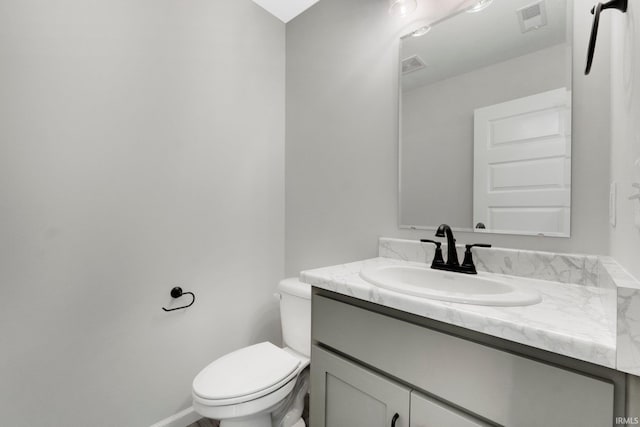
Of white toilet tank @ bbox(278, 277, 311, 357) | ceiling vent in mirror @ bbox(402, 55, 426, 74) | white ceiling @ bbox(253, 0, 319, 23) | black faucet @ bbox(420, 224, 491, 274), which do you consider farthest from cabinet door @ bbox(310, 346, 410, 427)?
white ceiling @ bbox(253, 0, 319, 23)

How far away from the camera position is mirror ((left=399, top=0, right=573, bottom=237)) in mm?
1015

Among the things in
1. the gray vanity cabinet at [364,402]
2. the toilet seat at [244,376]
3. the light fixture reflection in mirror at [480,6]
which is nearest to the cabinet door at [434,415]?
the gray vanity cabinet at [364,402]

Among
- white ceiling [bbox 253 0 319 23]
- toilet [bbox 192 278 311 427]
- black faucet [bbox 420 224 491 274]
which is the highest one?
white ceiling [bbox 253 0 319 23]

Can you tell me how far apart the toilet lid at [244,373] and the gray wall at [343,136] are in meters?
0.63

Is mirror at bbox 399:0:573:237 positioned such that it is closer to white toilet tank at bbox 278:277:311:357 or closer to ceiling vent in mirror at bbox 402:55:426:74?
ceiling vent in mirror at bbox 402:55:426:74

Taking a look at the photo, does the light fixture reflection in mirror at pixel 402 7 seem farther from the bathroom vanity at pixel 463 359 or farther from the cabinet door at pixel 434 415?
the cabinet door at pixel 434 415

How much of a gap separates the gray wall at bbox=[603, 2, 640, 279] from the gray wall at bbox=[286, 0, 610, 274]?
0.99 feet

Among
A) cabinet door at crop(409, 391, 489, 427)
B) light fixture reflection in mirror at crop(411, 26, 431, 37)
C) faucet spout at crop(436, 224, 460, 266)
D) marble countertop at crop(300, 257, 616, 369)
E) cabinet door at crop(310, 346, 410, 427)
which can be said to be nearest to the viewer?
marble countertop at crop(300, 257, 616, 369)

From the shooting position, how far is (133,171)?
1.34 m

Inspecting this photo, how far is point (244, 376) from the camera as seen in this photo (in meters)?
1.19

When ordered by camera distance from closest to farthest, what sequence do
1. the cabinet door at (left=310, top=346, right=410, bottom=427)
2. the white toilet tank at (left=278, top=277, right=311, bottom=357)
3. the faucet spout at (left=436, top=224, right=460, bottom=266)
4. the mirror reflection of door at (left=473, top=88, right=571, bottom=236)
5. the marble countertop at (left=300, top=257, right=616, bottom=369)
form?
the marble countertop at (left=300, top=257, right=616, bottom=369), the cabinet door at (left=310, top=346, right=410, bottom=427), the mirror reflection of door at (left=473, top=88, right=571, bottom=236), the faucet spout at (left=436, top=224, right=460, bottom=266), the white toilet tank at (left=278, top=277, right=311, bottom=357)

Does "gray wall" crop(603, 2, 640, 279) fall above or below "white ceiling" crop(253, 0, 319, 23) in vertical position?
below

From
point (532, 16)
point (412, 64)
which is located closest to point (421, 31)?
point (412, 64)

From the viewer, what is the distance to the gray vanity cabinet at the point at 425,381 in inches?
21.7
